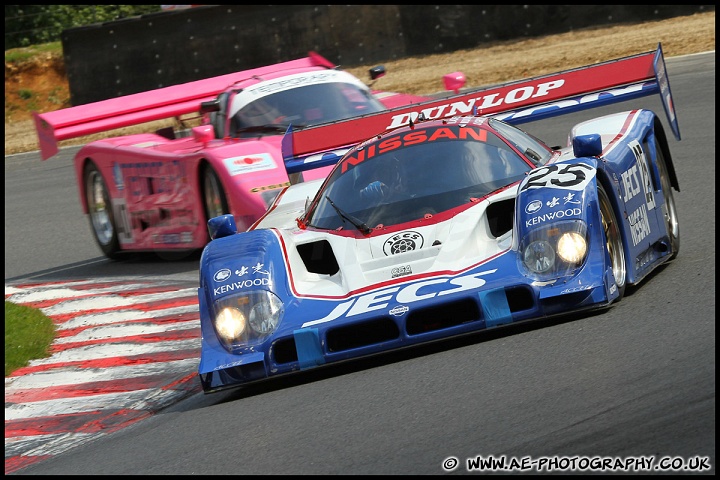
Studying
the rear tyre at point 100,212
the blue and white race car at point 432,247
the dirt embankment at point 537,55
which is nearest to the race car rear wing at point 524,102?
the blue and white race car at point 432,247

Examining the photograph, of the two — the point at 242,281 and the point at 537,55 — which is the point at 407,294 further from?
the point at 537,55

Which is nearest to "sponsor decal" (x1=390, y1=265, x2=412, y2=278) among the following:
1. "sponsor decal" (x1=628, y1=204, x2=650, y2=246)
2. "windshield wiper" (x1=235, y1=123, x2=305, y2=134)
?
"sponsor decal" (x1=628, y1=204, x2=650, y2=246)

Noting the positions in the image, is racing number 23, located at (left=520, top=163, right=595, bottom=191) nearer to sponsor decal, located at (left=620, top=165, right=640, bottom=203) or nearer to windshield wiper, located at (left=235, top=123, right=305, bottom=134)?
sponsor decal, located at (left=620, top=165, right=640, bottom=203)

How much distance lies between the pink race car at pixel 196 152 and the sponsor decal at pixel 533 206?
3.62m

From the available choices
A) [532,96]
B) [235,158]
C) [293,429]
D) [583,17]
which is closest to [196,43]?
[583,17]

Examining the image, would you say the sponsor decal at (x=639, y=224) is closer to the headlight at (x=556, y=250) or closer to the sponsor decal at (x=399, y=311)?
the headlight at (x=556, y=250)

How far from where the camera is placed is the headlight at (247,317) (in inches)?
240

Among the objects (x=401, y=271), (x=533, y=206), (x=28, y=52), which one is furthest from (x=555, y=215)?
(x=28, y=52)

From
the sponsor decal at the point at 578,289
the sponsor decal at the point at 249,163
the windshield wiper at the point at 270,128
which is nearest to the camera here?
the sponsor decal at the point at 578,289

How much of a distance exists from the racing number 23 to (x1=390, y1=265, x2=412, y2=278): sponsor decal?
0.70m

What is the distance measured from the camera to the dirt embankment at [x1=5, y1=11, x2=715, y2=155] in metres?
19.4

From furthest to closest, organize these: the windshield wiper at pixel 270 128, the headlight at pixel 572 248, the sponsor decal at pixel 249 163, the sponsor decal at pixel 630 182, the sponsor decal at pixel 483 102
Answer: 1. the windshield wiper at pixel 270 128
2. the sponsor decal at pixel 249 163
3. the sponsor decal at pixel 483 102
4. the sponsor decal at pixel 630 182
5. the headlight at pixel 572 248

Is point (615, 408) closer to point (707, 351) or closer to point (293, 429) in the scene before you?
point (707, 351)

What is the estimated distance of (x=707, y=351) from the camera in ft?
16.9
